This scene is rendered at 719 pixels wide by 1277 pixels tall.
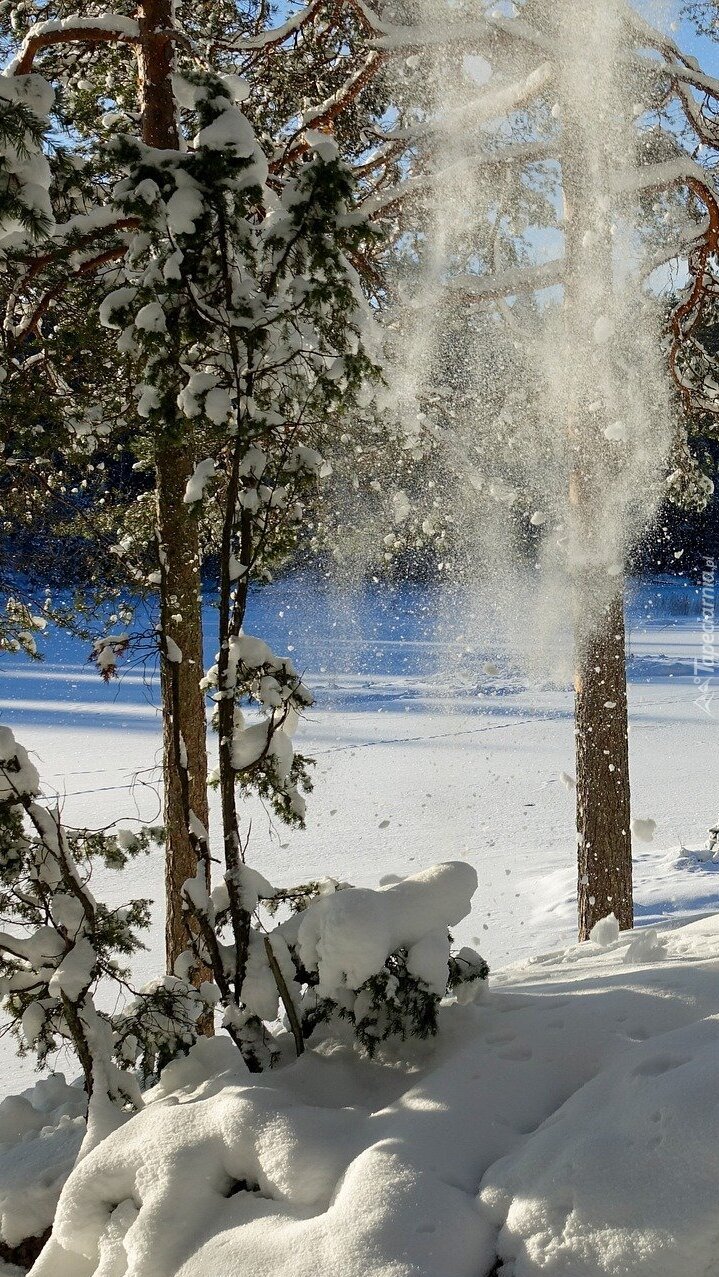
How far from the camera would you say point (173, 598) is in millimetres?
3926

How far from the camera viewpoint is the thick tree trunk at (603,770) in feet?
20.4

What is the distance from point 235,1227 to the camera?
2.25 m

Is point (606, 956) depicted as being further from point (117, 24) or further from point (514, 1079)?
point (117, 24)

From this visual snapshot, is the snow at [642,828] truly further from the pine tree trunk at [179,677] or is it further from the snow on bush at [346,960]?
the snow on bush at [346,960]

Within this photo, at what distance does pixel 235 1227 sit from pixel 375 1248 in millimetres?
456

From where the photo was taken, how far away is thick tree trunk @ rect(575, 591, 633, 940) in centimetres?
622

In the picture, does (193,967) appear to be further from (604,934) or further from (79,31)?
(79,31)

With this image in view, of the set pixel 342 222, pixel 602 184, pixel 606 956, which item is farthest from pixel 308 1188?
pixel 602 184

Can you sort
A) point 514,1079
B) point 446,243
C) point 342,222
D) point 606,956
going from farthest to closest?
point 446,243 < point 606,956 < point 342,222 < point 514,1079

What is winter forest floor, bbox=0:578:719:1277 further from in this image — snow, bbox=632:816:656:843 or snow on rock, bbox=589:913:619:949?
snow, bbox=632:816:656:843

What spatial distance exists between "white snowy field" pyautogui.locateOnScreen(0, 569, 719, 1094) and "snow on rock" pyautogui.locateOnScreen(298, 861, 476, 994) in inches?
50.7

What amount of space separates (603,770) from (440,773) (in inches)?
202

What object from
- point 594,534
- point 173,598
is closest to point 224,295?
point 173,598

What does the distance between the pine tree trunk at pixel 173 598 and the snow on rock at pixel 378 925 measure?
1.26 m
